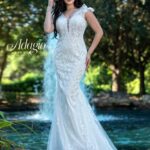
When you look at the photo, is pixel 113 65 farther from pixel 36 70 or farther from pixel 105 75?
pixel 36 70

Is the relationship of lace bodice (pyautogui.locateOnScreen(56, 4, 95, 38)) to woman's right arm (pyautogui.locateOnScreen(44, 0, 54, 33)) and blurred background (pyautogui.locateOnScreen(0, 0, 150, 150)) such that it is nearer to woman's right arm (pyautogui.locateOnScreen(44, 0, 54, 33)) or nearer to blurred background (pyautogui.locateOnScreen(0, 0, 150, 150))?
woman's right arm (pyautogui.locateOnScreen(44, 0, 54, 33))

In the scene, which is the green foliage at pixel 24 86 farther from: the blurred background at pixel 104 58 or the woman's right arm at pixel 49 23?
the woman's right arm at pixel 49 23

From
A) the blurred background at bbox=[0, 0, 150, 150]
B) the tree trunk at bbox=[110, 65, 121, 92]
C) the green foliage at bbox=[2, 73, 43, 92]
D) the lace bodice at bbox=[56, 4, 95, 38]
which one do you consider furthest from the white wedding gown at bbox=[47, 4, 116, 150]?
the green foliage at bbox=[2, 73, 43, 92]

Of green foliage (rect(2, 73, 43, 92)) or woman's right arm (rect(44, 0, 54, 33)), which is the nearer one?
woman's right arm (rect(44, 0, 54, 33))

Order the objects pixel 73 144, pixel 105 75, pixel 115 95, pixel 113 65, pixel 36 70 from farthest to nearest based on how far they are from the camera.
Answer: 1. pixel 36 70
2. pixel 105 75
3. pixel 113 65
4. pixel 115 95
5. pixel 73 144

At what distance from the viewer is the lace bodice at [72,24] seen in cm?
569

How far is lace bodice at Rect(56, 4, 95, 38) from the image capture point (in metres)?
5.69

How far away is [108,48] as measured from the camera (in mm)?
27797

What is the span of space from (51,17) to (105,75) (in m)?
30.4

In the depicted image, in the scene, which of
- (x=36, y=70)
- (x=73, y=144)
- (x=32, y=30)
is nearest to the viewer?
(x=73, y=144)

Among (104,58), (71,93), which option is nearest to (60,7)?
(71,93)

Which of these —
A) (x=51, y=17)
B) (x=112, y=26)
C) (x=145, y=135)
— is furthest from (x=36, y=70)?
(x=51, y=17)

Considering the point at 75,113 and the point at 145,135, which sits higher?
the point at 75,113

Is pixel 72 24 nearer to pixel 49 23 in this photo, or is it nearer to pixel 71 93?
pixel 49 23
